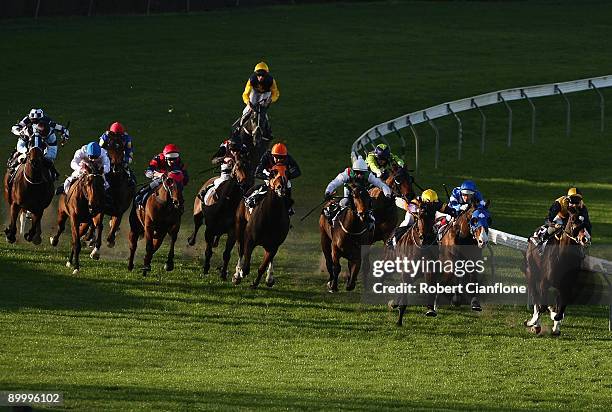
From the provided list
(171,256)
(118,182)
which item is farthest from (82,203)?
(171,256)

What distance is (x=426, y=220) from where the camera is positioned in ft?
77.7

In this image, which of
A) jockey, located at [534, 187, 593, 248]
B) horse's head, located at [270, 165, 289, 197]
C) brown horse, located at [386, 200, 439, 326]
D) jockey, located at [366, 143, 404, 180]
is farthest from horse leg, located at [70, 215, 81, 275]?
jockey, located at [534, 187, 593, 248]

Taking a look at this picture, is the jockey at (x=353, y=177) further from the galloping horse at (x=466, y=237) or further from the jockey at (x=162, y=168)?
the jockey at (x=162, y=168)

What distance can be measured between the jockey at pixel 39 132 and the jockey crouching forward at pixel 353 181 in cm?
552

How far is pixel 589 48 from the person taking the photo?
58562 mm

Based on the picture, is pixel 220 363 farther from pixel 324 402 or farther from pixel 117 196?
pixel 117 196

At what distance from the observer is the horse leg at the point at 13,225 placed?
29078 millimetres

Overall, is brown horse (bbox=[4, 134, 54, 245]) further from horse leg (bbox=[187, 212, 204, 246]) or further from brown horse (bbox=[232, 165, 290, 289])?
brown horse (bbox=[232, 165, 290, 289])

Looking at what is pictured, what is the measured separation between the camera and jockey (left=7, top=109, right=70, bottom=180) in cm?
2886

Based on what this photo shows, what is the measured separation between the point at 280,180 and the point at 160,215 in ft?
8.62

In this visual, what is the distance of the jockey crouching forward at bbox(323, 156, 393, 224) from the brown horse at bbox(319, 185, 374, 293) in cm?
15

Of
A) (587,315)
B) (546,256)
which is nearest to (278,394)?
(546,256)

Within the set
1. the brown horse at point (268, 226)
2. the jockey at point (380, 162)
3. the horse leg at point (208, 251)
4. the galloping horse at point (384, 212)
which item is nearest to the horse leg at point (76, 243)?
the horse leg at point (208, 251)

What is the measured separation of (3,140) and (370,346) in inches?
851
